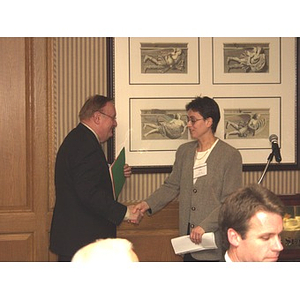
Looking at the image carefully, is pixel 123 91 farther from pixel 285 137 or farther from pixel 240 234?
pixel 240 234

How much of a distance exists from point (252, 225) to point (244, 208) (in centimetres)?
5

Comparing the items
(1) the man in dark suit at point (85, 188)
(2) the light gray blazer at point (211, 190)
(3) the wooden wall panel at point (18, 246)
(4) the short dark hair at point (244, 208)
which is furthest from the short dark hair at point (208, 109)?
(3) the wooden wall panel at point (18, 246)

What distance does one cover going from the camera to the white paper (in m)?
2.41

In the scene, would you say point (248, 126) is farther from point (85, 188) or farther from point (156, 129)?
point (85, 188)

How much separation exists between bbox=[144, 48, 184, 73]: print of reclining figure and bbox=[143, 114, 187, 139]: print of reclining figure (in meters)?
0.26

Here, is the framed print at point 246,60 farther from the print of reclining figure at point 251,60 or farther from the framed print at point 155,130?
the framed print at point 155,130

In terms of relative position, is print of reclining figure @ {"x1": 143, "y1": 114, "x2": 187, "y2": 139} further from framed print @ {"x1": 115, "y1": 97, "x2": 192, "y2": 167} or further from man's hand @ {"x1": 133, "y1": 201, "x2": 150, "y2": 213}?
man's hand @ {"x1": 133, "y1": 201, "x2": 150, "y2": 213}

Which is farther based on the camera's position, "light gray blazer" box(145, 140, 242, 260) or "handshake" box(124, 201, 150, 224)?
"handshake" box(124, 201, 150, 224)

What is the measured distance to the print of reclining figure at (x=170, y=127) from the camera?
3094 millimetres

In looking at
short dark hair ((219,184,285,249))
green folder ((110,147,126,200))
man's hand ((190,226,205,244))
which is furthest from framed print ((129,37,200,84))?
short dark hair ((219,184,285,249))

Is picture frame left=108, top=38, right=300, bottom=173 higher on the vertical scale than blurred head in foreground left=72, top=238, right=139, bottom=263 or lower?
higher

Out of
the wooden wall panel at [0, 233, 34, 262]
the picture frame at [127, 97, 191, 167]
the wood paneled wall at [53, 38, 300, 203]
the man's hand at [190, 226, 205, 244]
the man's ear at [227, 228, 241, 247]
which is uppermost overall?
the wood paneled wall at [53, 38, 300, 203]
